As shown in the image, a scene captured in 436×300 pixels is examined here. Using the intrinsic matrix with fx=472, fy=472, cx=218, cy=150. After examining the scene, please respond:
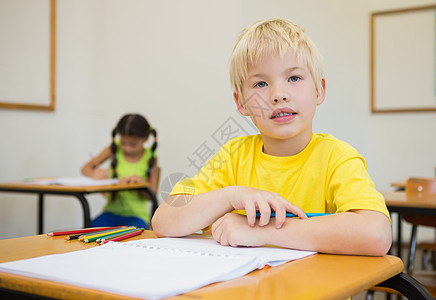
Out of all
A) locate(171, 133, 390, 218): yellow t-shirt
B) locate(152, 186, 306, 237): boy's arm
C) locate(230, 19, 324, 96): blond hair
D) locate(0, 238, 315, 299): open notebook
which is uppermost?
locate(230, 19, 324, 96): blond hair

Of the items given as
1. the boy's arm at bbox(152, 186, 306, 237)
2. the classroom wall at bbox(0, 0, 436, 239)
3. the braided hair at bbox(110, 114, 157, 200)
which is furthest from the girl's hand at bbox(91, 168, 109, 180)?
the boy's arm at bbox(152, 186, 306, 237)

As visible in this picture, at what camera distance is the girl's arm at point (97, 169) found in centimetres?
316

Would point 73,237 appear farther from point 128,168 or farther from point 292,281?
point 128,168

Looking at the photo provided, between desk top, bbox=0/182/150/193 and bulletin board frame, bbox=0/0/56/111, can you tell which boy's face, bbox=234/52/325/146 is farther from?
bulletin board frame, bbox=0/0/56/111

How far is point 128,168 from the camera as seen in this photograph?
9.98 ft

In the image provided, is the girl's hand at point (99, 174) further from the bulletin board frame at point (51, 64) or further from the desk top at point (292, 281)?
the desk top at point (292, 281)

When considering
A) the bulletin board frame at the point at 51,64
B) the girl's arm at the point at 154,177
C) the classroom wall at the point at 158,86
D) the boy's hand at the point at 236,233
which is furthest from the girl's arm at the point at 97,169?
the boy's hand at the point at 236,233

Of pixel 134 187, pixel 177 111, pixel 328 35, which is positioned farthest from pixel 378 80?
pixel 134 187

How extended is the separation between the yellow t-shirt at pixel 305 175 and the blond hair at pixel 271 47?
0.47 ft

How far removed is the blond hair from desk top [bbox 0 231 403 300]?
0.46 metres

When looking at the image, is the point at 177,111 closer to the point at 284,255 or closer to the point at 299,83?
the point at 299,83

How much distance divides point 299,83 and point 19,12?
9.37 feet

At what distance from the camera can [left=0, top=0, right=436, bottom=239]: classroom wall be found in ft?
10.4

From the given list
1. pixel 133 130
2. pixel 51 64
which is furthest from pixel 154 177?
pixel 51 64
